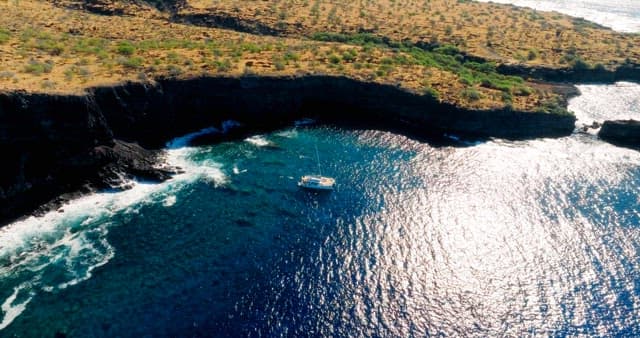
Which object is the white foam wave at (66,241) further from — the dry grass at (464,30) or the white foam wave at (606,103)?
the white foam wave at (606,103)

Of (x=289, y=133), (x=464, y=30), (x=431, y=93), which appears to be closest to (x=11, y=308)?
(x=289, y=133)

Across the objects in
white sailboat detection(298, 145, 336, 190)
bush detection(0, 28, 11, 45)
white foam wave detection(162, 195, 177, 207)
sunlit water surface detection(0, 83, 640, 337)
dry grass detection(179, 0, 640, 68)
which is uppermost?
bush detection(0, 28, 11, 45)

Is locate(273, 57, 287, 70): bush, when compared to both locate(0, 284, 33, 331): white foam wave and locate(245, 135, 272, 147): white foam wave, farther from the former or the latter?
locate(0, 284, 33, 331): white foam wave

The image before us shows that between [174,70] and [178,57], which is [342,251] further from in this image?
[178,57]

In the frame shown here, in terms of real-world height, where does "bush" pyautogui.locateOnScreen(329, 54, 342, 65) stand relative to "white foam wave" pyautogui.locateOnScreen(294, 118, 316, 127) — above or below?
above

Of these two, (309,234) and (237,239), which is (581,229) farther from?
(237,239)

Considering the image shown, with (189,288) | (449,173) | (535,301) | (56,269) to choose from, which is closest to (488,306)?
(535,301)

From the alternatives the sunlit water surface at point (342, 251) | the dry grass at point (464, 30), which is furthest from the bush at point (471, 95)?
the dry grass at point (464, 30)

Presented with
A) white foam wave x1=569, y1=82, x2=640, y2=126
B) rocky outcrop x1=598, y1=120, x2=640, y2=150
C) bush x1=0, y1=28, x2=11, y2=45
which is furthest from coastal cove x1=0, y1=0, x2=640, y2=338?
white foam wave x1=569, y1=82, x2=640, y2=126
